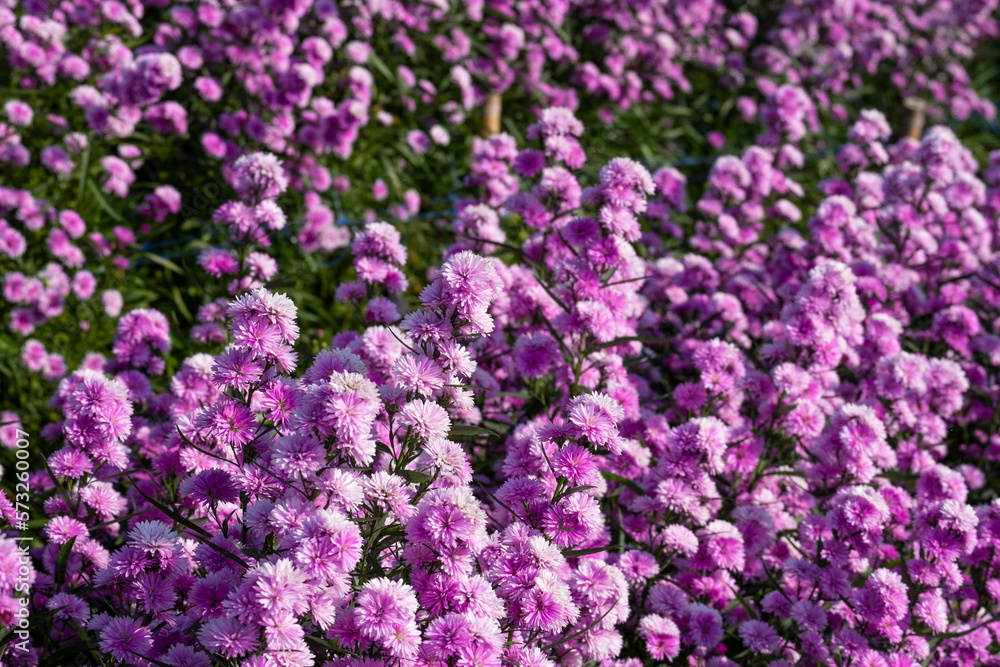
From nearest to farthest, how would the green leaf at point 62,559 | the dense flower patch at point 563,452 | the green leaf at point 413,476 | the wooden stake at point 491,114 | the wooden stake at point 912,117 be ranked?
the dense flower patch at point 563,452
the green leaf at point 413,476
the green leaf at point 62,559
the wooden stake at point 491,114
the wooden stake at point 912,117

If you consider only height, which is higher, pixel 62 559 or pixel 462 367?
pixel 462 367

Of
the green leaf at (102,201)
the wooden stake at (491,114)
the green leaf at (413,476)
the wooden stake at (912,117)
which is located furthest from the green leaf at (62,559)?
the wooden stake at (912,117)

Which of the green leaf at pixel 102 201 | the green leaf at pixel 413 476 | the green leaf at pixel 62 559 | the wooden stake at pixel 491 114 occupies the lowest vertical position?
the green leaf at pixel 102 201

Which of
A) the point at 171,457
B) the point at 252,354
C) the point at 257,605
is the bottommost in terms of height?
the point at 171,457

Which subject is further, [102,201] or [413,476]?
[102,201]

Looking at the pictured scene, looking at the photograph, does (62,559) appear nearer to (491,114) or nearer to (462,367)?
(462,367)

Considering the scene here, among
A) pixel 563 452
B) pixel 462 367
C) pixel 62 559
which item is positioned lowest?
pixel 62 559

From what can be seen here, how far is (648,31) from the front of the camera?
6.21m

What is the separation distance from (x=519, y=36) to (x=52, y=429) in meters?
3.88

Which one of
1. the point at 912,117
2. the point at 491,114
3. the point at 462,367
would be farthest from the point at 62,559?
the point at 912,117

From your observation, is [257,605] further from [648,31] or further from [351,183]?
[648,31]

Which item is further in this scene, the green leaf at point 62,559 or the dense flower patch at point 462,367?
the green leaf at point 62,559

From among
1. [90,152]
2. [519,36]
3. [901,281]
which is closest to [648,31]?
[519,36]

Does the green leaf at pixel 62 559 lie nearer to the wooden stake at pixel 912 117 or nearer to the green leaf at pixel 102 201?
the green leaf at pixel 102 201
